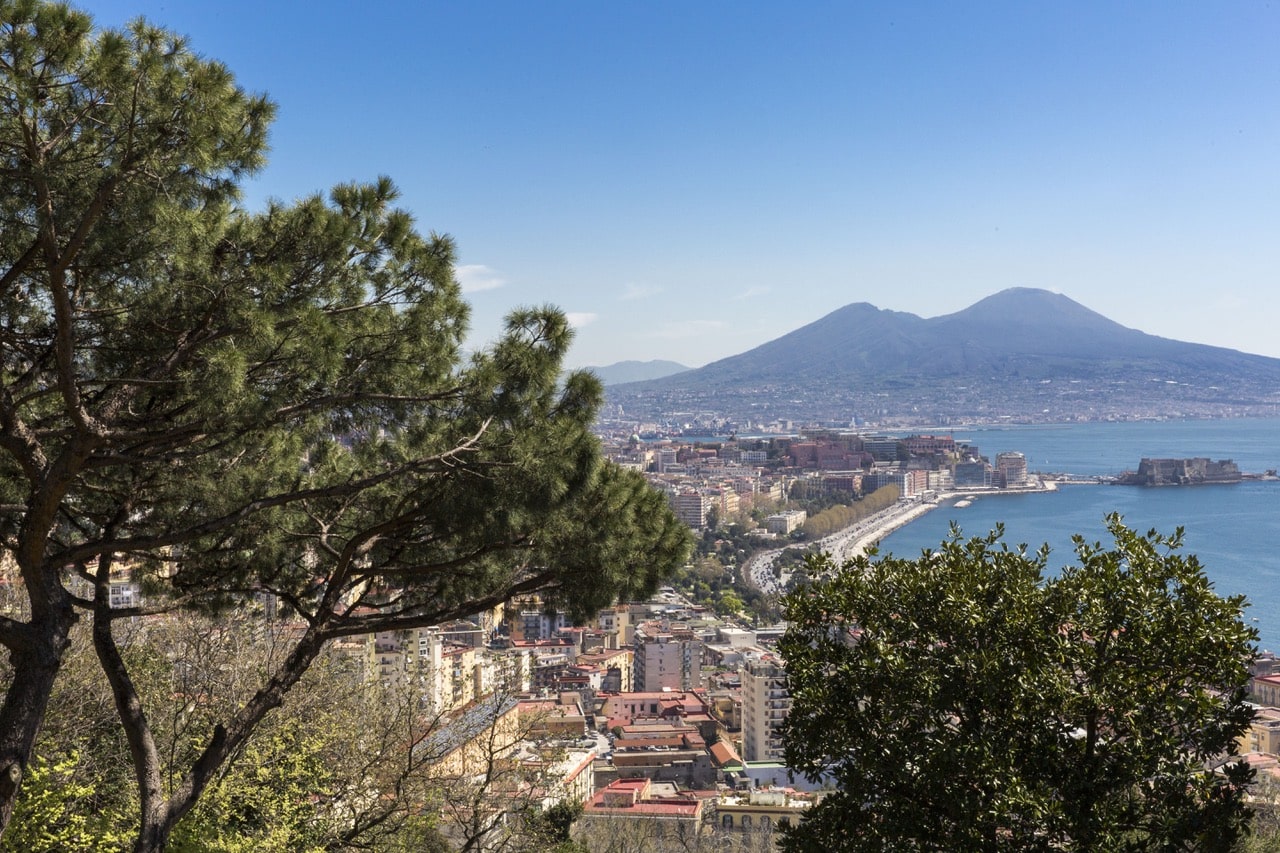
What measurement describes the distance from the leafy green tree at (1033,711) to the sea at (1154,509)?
326 centimetres

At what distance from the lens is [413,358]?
8.10 ft

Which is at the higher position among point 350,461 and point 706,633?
point 350,461

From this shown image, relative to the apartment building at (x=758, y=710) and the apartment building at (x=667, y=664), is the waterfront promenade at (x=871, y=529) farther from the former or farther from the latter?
the apartment building at (x=758, y=710)

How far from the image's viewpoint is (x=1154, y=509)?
37406 millimetres

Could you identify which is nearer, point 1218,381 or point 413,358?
point 413,358

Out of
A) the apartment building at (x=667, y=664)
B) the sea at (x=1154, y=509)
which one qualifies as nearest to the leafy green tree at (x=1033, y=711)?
the sea at (x=1154, y=509)

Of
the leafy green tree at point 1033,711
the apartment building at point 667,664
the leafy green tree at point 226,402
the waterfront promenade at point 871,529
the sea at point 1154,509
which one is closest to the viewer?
the leafy green tree at point 226,402

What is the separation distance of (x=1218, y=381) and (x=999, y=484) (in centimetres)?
5841

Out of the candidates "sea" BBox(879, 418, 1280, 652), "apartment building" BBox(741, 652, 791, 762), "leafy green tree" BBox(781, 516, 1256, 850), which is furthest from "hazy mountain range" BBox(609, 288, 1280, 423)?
"leafy green tree" BBox(781, 516, 1256, 850)

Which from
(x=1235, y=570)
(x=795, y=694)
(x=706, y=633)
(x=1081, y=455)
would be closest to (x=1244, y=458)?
(x=1081, y=455)

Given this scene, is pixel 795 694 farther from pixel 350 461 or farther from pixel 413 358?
pixel 350 461

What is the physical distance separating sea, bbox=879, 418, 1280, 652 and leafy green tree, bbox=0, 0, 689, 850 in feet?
12.6

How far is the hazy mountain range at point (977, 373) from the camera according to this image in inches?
3780

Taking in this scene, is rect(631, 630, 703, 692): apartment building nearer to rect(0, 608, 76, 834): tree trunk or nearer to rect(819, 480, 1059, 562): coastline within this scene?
rect(819, 480, 1059, 562): coastline
